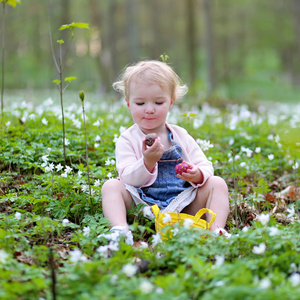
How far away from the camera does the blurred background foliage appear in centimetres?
1761

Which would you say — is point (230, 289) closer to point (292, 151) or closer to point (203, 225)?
point (203, 225)

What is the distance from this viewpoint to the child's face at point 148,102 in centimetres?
337

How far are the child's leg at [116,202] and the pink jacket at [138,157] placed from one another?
9 cm

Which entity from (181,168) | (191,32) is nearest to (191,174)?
(181,168)

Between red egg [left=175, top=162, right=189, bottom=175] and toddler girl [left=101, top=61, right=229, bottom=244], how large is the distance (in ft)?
0.09

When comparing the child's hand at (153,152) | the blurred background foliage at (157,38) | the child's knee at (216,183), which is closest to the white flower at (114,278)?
the child's hand at (153,152)

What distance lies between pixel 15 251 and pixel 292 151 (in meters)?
3.78

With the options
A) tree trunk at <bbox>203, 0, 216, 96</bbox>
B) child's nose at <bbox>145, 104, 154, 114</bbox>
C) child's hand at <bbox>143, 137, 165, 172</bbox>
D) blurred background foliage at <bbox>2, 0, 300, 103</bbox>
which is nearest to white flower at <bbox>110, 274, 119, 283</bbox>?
child's hand at <bbox>143, 137, 165, 172</bbox>

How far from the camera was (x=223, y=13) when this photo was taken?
32.9 m

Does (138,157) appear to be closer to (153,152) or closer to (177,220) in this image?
(153,152)

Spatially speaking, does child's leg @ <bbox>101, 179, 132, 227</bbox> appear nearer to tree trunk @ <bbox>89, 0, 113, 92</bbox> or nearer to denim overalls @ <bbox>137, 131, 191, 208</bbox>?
denim overalls @ <bbox>137, 131, 191, 208</bbox>

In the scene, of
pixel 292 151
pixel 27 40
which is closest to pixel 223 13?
pixel 27 40

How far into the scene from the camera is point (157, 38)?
2591cm

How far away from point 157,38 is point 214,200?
78.6 ft
